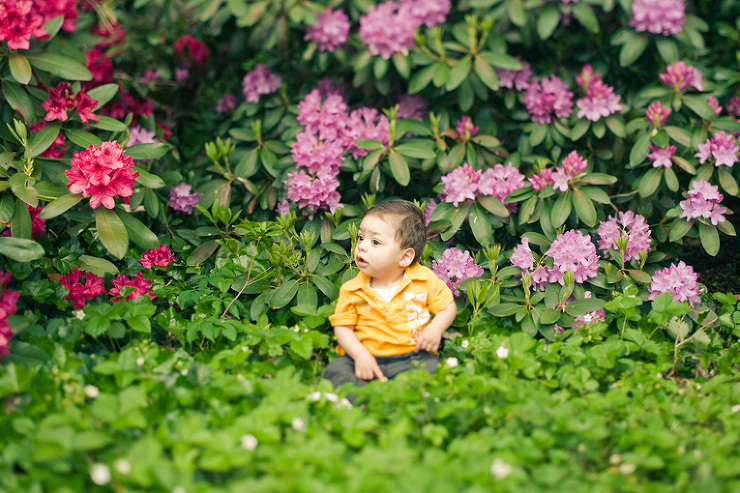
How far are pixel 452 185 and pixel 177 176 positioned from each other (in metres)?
1.40

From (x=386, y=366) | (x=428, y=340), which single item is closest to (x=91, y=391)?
(x=386, y=366)

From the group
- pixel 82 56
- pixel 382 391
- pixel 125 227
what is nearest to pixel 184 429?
pixel 382 391

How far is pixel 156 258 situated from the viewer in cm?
298

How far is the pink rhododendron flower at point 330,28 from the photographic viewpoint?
330 centimetres

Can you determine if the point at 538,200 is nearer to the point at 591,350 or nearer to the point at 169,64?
the point at 591,350

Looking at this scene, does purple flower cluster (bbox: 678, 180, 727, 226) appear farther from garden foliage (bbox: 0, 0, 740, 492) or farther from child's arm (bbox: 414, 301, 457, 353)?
child's arm (bbox: 414, 301, 457, 353)

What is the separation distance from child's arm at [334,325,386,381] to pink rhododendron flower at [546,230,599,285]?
0.98m

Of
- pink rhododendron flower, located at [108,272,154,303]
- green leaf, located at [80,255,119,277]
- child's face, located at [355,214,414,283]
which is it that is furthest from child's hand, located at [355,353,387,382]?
green leaf, located at [80,255,119,277]

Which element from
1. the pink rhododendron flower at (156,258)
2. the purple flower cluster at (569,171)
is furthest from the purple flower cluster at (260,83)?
the purple flower cluster at (569,171)

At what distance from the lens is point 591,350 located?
2.37m

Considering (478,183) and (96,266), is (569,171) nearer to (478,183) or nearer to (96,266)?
(478,183)

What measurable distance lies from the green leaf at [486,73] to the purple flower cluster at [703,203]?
1.07 m

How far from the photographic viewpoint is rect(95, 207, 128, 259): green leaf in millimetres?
2523

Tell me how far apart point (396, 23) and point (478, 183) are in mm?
970
